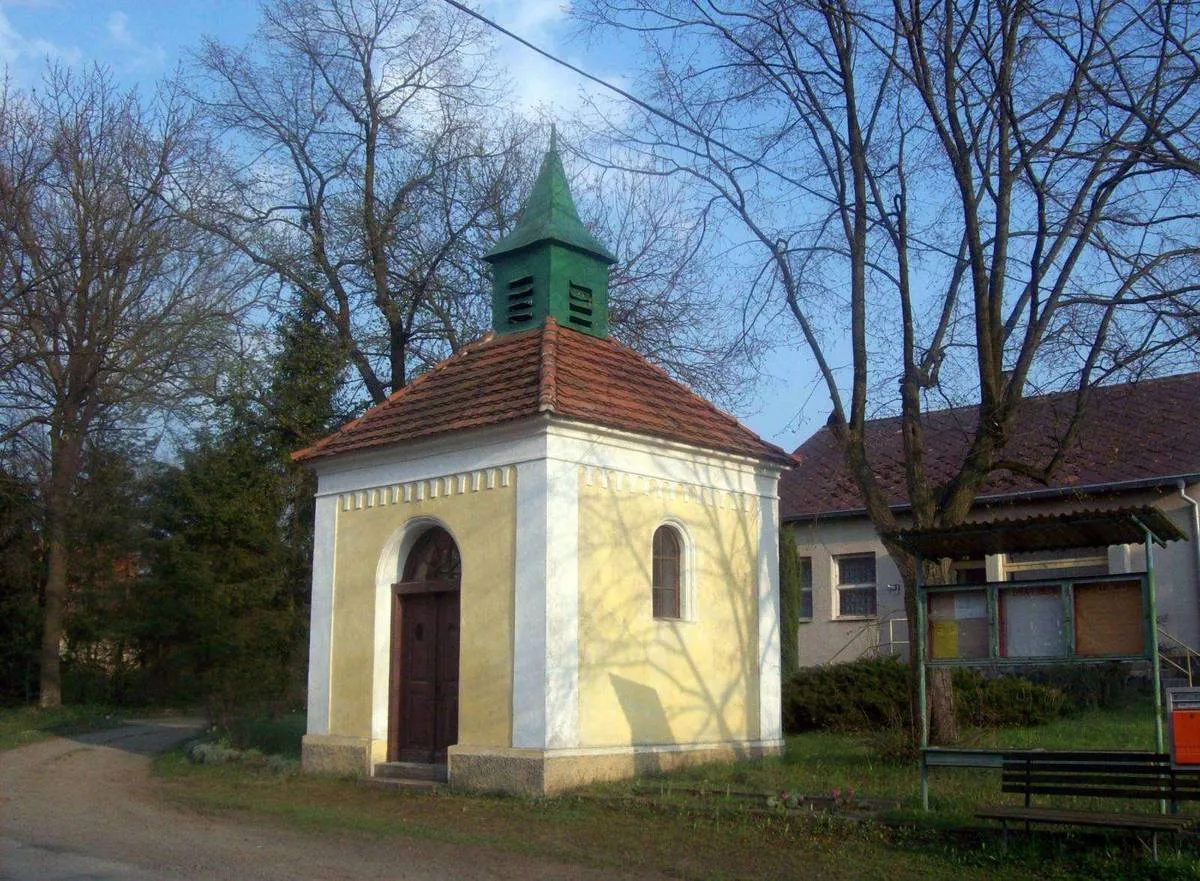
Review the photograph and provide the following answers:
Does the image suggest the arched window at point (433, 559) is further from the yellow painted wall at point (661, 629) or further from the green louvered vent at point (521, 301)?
the green louvered vent at point (521, 301)

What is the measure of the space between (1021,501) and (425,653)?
1406cm

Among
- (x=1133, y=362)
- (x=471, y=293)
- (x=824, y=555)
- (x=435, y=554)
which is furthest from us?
(x=824, y=555)

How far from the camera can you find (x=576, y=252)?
17.7 m

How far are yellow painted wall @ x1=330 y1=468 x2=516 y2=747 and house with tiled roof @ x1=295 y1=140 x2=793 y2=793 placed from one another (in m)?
0.03

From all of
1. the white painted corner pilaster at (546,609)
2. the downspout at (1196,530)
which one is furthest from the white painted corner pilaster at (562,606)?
the downspout at (1196,530)

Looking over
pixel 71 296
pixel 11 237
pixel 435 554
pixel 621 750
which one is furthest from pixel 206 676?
pixel 621 750

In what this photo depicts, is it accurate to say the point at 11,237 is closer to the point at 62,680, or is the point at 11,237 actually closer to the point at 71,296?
the point at 71,296

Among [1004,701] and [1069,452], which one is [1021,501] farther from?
[1004,701]

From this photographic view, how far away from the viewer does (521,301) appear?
1762 cm

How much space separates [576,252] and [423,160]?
10.2m

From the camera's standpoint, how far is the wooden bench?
9070 millimetres

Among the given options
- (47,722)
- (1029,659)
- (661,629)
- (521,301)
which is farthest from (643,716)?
(47,722)

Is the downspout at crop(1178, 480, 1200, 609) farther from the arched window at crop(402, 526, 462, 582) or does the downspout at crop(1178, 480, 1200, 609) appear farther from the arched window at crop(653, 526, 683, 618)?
the arched window at crop(402, 526, 462, 582)

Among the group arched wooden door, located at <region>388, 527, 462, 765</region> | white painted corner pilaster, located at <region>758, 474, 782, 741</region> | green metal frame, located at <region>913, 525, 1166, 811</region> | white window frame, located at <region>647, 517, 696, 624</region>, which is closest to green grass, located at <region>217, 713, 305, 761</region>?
arched wooden door, located at <region>388, 527, 462, 765</region>
